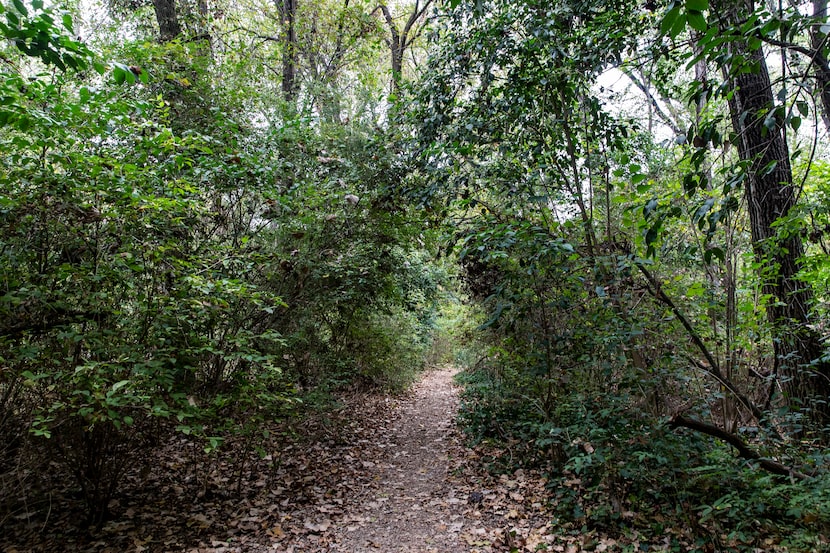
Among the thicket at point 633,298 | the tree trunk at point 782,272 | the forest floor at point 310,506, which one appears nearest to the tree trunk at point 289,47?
the thicket at point 633,298

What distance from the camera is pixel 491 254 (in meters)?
4.43

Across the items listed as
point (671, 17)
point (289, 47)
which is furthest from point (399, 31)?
point (671, 17)

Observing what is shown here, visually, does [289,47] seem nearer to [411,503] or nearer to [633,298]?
[633,298]

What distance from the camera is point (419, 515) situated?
5.07 metres

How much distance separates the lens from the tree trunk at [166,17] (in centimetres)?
814

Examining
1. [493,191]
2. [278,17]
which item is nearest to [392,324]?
[493,191]

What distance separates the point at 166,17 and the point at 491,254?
7.68 meters

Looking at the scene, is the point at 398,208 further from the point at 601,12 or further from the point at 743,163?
the point at 743,163

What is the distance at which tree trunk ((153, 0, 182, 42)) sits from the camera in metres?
8.14

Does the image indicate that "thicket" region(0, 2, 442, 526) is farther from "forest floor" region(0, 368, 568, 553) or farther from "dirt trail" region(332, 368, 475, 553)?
"dirt trail" region(332, 368, 475, 553)

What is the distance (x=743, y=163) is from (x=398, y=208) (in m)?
5.16

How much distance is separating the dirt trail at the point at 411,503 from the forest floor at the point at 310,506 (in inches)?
0.6

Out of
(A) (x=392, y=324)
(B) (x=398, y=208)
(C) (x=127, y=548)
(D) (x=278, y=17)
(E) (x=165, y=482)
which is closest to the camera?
(C) (x=127, y=548)

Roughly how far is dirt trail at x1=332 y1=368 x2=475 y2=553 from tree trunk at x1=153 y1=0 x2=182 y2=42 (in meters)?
8.11
